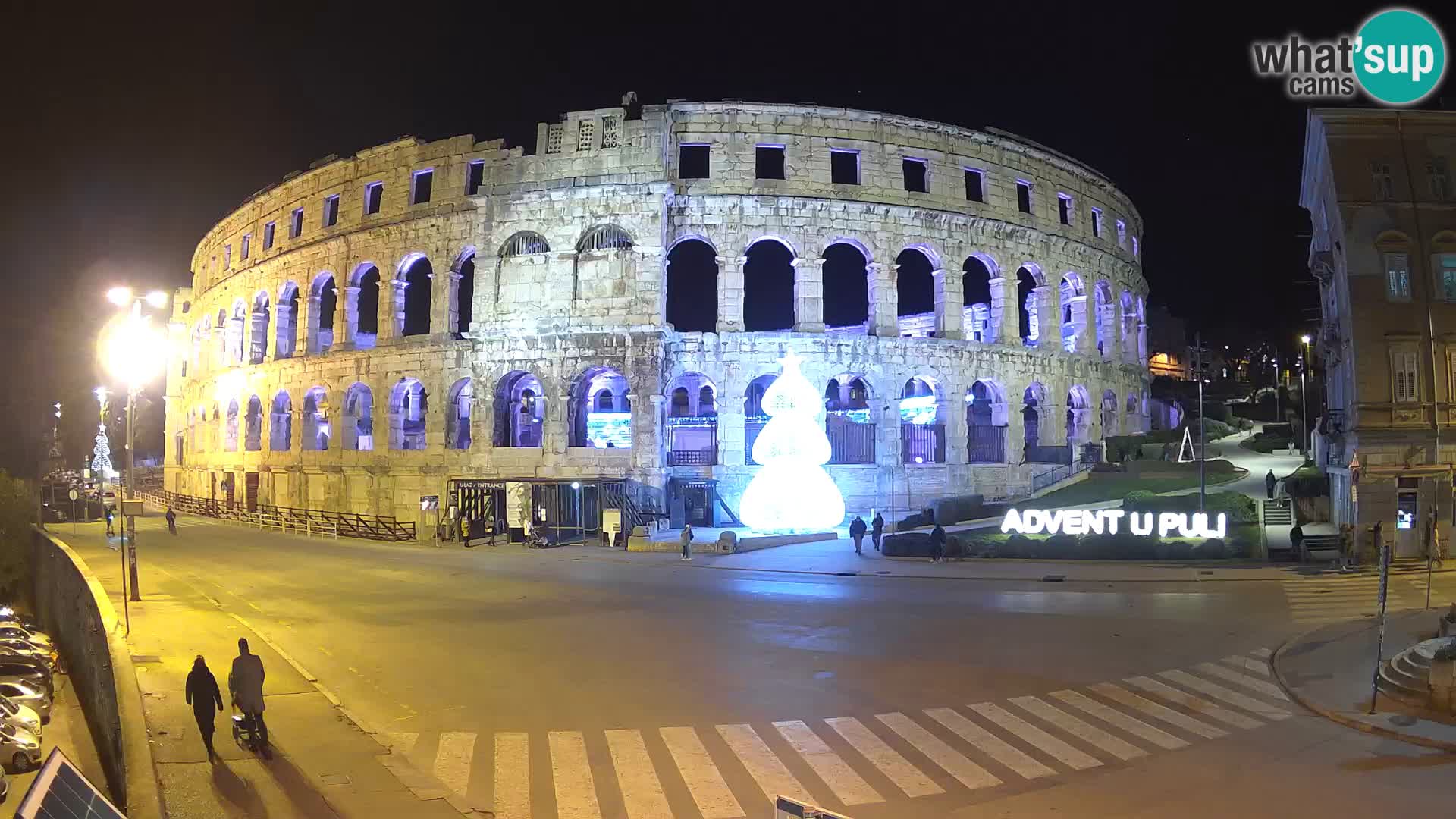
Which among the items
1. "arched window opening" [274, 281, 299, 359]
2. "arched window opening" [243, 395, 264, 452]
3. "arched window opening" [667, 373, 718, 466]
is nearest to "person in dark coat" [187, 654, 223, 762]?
"arched window opening" [667, 373, 718, 466]

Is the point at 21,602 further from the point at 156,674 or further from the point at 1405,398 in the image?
the point at 1405,398

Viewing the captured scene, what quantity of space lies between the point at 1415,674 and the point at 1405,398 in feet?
Answer: 61.2

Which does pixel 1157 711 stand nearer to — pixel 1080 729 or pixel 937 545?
pixel 1080 729

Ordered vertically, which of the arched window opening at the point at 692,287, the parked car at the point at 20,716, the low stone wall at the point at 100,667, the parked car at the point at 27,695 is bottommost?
the parked car at the point at 27,695

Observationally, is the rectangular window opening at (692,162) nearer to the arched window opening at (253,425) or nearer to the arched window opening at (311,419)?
the arched window opening at (311,419)

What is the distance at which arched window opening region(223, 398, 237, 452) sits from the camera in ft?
171

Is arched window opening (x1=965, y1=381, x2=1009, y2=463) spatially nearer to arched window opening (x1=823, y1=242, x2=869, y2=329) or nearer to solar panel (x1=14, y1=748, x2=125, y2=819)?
arched window opening (x1=823, y1=242, x2=869, y2=329)

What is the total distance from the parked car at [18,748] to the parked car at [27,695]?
303cm

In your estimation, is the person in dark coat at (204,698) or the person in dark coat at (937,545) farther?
the person in dark coat at (937,545)

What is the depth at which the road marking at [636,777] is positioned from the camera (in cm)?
836

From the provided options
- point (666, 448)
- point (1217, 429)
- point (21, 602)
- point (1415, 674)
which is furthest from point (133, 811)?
point (1217, 429)

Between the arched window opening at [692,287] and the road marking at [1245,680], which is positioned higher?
the arched window opening at [692,287]

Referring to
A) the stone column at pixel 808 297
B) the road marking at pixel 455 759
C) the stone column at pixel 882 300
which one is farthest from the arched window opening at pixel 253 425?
the road marking at pixel 455 759

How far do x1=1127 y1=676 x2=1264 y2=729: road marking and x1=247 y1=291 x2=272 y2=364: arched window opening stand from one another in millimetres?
50061
